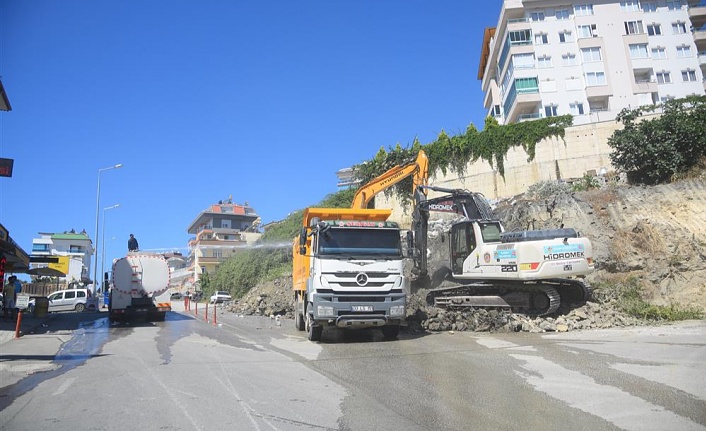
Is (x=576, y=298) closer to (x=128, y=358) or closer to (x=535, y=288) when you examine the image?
(x=535, y=288)

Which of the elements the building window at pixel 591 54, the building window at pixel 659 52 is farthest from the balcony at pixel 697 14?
the building window at pixel 591 54

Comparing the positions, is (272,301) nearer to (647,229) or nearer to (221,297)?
(221,297)

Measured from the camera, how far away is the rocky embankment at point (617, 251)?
14.5m

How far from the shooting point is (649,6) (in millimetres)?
46281

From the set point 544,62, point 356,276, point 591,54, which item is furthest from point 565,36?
point 356,276

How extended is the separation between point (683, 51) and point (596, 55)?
8766 mm

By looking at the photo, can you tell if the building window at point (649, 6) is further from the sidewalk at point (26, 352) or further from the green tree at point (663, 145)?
the sidewalk at point (26, 352)

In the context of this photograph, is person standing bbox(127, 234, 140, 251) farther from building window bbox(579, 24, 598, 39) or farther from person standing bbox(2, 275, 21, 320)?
building window bbox(579, 24, 598, 39)

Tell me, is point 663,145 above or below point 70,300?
above

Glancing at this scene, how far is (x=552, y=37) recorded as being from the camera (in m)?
45.3

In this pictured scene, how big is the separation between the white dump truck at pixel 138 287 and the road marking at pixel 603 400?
17.4m

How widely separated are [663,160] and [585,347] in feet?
56.1

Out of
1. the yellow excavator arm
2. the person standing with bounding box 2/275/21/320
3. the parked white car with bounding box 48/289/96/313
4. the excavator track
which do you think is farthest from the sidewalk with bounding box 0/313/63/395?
the parked white car with bounding box 48/289/96/313

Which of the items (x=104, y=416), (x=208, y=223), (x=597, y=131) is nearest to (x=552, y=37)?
(x=597, y=131)
